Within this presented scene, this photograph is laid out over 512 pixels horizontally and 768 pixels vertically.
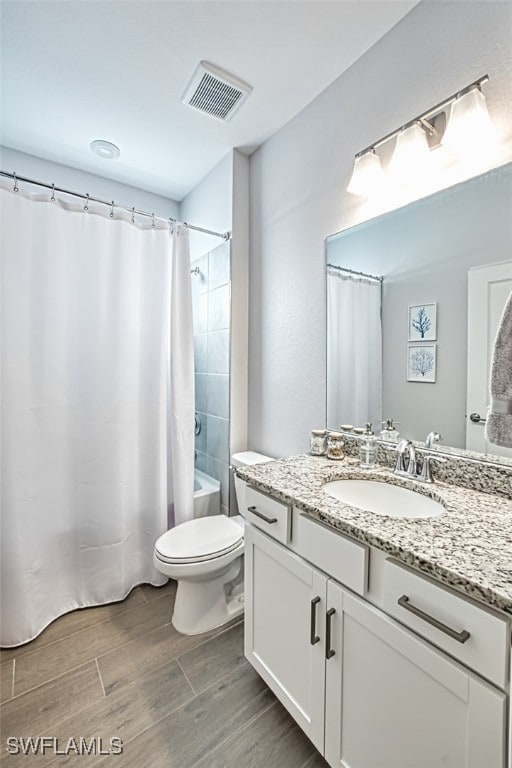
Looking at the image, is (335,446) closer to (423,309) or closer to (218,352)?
(423,309)

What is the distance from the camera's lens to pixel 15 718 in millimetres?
1212

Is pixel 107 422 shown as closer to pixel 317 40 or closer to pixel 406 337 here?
pixel 406 337

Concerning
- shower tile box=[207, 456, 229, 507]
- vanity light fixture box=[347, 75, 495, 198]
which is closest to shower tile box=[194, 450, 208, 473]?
shower tile box=[207, 456, 229, 507]

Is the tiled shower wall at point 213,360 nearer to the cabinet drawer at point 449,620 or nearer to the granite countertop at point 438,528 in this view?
the granite countertop at point 438,528

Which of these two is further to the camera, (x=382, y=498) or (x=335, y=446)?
(x=335, y=446)

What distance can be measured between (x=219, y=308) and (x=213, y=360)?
1.17 ft

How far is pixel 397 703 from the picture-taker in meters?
0.79

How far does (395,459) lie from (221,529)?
0.97m

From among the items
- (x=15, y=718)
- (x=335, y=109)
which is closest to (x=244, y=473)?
(x=15, y=718)

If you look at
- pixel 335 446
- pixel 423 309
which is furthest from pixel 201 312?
pixel 423 309

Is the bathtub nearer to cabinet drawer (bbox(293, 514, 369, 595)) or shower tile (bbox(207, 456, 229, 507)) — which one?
shower tile (bbox(207, 456, 229, 507))

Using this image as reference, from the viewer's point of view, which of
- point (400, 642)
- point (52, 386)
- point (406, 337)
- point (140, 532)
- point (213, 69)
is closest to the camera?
point (400, 642)

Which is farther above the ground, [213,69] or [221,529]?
[213,69]

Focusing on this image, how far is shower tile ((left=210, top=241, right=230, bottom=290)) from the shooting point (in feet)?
7.15
